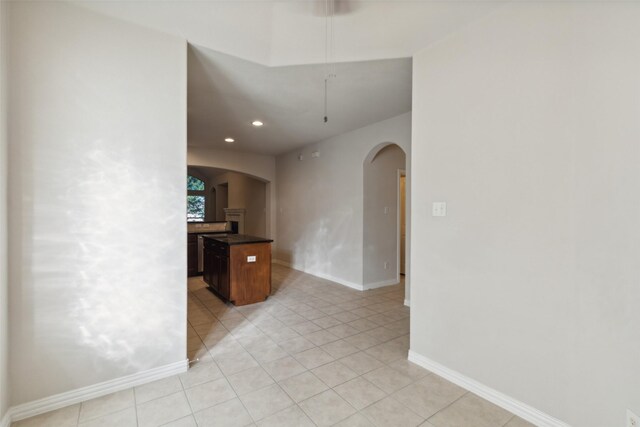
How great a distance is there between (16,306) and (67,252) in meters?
0.40

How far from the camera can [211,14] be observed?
6.93ft

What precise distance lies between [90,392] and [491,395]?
2756mm

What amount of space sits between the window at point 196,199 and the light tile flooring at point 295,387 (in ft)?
36.5

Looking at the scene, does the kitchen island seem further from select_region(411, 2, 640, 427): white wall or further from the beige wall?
the beige wall

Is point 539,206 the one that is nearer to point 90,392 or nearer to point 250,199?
point 90,392

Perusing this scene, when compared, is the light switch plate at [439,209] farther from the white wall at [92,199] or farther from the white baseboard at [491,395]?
the white wall at [92,199]

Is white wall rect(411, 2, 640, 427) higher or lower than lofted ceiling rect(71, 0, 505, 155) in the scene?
lower

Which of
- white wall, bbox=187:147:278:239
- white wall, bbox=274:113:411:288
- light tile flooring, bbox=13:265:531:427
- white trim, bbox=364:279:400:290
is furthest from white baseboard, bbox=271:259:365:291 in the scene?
light tile flooring, bbox=13:265:531:427

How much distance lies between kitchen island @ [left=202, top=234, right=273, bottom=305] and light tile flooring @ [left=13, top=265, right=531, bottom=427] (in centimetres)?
59

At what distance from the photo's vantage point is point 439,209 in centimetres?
229

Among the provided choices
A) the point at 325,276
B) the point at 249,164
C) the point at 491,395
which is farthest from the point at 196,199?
the point at 491,395

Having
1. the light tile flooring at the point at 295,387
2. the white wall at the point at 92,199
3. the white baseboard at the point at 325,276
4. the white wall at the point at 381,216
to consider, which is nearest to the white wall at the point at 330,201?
the white baseboard at the point at 325,276

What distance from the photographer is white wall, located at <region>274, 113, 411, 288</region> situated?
4.58 meters

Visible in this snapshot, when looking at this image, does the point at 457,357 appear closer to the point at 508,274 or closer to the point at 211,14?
the point at 508,274
